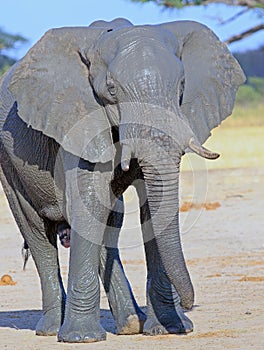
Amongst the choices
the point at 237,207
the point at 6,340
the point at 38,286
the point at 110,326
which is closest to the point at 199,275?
the point at 38,286

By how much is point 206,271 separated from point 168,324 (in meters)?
2.96

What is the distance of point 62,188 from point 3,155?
78 centimetres

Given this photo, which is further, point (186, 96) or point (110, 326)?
point (110, 326)

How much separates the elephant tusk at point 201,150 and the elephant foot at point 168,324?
1.34m

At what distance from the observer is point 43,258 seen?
7371 mm

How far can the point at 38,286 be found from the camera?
30.8 ft

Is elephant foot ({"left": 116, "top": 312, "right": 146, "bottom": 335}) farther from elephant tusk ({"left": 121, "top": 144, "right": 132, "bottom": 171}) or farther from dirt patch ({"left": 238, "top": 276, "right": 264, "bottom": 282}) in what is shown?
dirt patch ({"left": 238, "top": 276, "right": 264, "bottom": 282})

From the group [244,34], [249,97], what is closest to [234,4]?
[244,34]

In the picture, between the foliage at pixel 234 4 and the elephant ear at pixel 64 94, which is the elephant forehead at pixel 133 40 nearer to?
the elephant ear at pixel 64 94

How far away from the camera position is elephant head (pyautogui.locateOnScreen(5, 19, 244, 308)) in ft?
19.3

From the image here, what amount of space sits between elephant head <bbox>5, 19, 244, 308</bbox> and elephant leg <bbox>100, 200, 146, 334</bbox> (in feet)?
2.36

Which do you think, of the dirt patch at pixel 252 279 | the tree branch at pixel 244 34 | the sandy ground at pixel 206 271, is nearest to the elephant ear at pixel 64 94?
the sandy ground at pixel 206 271

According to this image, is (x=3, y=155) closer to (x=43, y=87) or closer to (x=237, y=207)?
(x=43, y=87)

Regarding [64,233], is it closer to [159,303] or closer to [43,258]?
[43,258]
